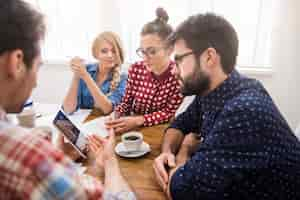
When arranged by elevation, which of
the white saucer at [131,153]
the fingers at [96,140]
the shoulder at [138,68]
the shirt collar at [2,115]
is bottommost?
the white saucer at [131,153]

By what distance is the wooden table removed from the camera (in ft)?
3.28

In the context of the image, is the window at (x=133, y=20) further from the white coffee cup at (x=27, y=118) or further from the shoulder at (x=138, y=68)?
the white coffee cup at (x=27, y=118)

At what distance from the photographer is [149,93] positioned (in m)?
1.78

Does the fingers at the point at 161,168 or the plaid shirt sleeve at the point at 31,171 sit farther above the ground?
the plaid shirt sleeve at the point at 31,171

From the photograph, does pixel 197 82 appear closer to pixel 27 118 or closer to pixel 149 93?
pixel 149 93

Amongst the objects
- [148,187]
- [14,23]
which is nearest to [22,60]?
[14,23]

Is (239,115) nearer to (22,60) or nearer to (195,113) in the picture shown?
(195,113)

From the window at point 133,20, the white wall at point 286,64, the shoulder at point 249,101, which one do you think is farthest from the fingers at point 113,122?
the white wall at point 286,64

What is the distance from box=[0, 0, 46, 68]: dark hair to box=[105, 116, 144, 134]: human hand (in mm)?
772

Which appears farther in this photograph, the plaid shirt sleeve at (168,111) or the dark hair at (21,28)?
the plaid shirt sleeve at (168,111)

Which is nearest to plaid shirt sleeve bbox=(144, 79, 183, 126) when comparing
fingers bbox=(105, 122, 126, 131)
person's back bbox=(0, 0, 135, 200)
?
fingers bbox=(105, 122, 126, 131)

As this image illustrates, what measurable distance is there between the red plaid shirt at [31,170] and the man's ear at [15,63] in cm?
12

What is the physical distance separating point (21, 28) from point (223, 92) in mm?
785

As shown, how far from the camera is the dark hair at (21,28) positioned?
64cm
